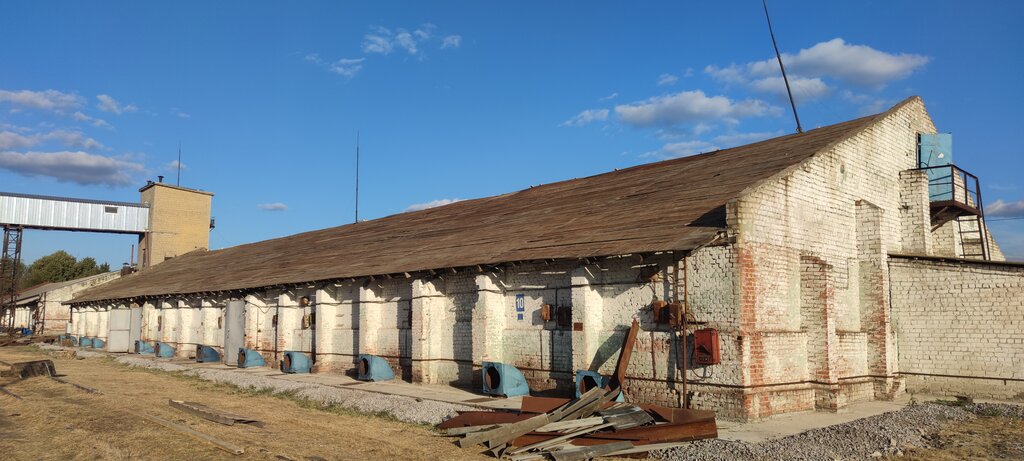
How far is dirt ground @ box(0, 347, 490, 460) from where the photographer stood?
1027cm

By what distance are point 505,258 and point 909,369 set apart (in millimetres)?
10160

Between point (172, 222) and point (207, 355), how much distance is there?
91.5 feet

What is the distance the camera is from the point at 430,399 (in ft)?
51.5

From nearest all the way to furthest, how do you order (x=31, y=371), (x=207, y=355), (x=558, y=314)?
(x=558, y=314), (x=31, y=371), (x=207, y=355)

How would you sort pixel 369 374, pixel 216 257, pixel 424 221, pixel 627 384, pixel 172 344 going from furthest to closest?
pixel 216 257 → pixel 172 344 → pixel 424 221 → pixel 369 374 → pixel 627 384

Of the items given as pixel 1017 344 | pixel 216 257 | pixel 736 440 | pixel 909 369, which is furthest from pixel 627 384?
pixel 216 257

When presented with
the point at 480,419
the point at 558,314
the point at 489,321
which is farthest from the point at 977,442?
the point at 489,321

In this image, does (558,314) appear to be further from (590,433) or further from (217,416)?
(217,416)

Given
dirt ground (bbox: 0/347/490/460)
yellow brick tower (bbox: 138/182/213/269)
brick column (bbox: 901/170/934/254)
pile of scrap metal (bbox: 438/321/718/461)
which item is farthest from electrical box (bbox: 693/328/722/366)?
yellow brick tower (bbox: 138/182/213/269)

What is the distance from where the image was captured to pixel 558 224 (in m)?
18.4

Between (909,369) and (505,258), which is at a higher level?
(505,258)

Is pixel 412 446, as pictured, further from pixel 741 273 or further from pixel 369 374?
pixel 369 374

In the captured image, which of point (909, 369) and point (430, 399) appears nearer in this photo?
point (430, 399)

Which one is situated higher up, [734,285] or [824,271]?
[824,271]
